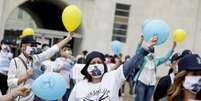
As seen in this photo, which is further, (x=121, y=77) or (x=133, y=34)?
(x=133, y=34)

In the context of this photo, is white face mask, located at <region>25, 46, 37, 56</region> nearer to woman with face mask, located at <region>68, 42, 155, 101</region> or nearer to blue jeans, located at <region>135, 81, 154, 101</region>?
woman with face mask, located at <region>68, 42, 155, 101</region>

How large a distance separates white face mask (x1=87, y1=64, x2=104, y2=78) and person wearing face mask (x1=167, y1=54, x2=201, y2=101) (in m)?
2.26

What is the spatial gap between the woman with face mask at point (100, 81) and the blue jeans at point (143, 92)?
18.4 feet

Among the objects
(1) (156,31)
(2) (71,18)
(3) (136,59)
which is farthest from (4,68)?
(3) (136,59)

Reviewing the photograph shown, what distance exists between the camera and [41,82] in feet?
20.5

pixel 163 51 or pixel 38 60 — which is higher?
pixel 38 60

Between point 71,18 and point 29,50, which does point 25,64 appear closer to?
point 29,50

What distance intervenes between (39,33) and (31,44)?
61.4 ft

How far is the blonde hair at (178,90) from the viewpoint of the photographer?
4051mm

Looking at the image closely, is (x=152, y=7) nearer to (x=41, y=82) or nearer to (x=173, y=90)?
(x=41, y=82)

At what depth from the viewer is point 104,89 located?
6133 mm

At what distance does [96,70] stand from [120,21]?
2177cm

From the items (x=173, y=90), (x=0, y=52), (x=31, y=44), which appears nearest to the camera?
(x=173, y=90)

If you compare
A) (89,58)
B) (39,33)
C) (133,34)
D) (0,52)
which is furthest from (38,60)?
(133,34)
